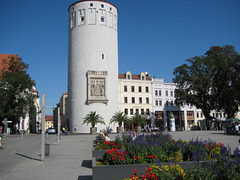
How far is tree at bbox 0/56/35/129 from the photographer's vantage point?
4147cm

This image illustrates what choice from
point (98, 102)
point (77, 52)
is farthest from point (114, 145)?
point (77, 52)

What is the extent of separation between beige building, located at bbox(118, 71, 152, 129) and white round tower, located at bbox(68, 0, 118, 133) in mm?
13343

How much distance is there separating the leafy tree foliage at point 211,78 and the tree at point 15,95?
86.6 ft

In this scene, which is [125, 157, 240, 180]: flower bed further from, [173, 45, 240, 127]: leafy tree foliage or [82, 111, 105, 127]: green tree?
[173, 45, 240, 127]: leafy tree foliage

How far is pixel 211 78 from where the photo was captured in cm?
4381

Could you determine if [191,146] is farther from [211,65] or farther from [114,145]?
[211,65]

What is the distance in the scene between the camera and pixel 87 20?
44.5 metres

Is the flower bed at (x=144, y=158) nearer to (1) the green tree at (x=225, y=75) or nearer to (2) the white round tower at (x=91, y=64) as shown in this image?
(1) the green tree at (x=225, y=75)

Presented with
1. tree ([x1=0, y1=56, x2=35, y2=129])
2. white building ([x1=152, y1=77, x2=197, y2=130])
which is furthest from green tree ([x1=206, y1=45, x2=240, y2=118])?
tree ([x1=0, y1=56, x2=35, y2=129])

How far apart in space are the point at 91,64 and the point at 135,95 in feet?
61.9

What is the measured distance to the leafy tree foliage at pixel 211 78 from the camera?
4259 centimetres

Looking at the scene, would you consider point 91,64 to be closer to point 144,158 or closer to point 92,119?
point 92,119

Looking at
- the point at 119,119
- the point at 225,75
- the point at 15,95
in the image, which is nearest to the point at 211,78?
the point at 225,75

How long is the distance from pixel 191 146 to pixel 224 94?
118ft
